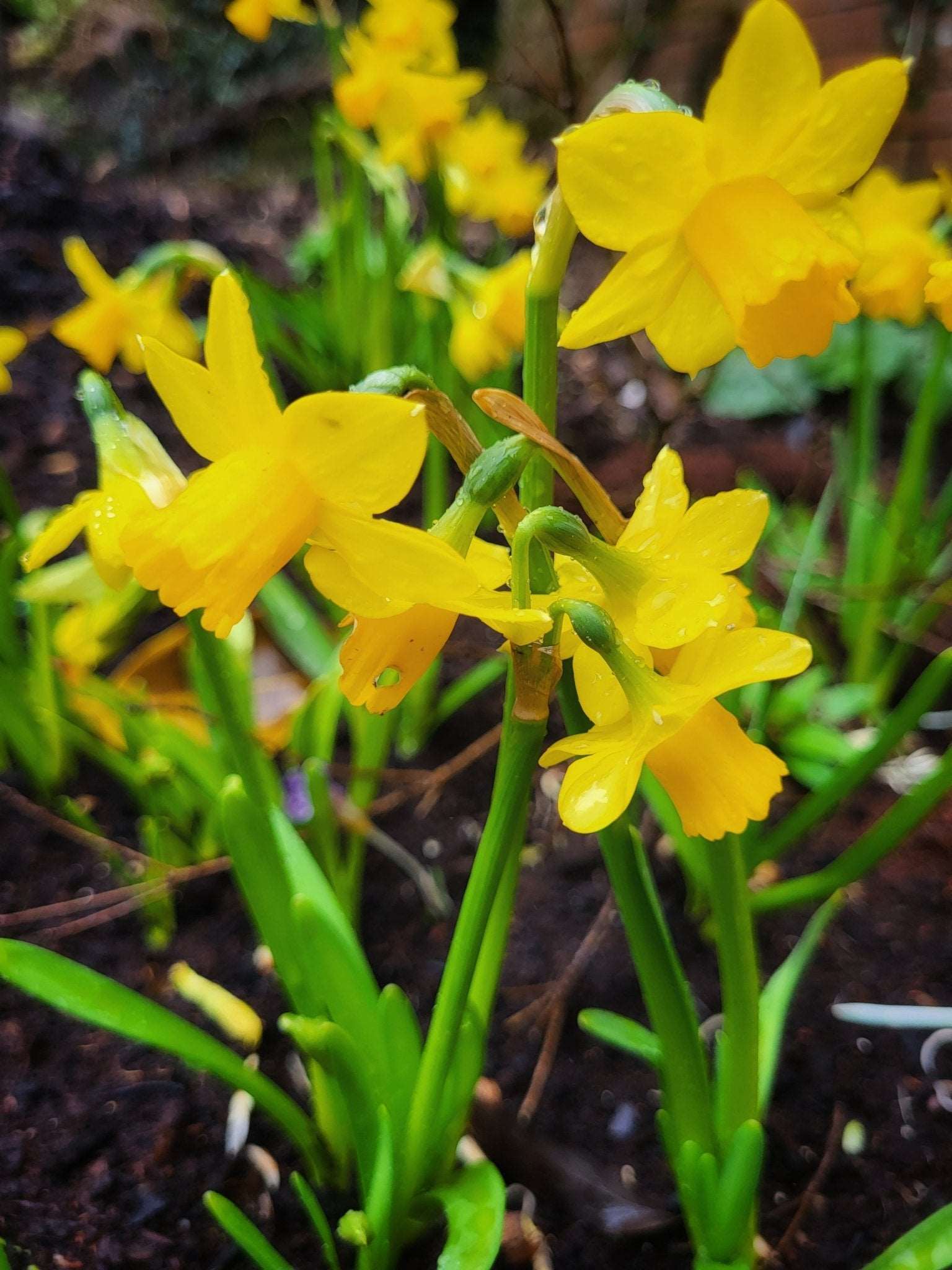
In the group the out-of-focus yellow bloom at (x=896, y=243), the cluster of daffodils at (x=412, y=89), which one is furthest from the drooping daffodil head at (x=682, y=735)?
the cluster of daffodils at (x=412, y=89)

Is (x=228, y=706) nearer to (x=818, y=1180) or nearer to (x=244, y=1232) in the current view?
(x=244, y=1232)

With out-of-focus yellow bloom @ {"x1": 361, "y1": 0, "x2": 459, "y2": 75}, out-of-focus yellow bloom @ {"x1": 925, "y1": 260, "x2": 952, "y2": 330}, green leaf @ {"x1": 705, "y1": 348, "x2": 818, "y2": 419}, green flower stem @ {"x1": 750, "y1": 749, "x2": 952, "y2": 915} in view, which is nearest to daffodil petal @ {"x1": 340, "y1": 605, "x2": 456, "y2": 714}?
out-of-focus yellow bloom @ {"x1": 925, "y1": 260, "x2": 952, "y2": 330}

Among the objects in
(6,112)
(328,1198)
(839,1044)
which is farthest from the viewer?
(6,112)

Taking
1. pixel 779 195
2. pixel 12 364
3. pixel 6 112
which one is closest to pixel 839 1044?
pixel 779 195

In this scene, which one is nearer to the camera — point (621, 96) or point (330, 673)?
point (621, 96)

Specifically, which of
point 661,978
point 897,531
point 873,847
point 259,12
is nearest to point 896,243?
point 897,531

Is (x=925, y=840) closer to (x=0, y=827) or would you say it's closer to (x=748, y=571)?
(x=748, y=571)

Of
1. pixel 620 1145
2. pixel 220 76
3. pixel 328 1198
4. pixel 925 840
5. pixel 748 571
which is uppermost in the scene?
pixel 220 76
